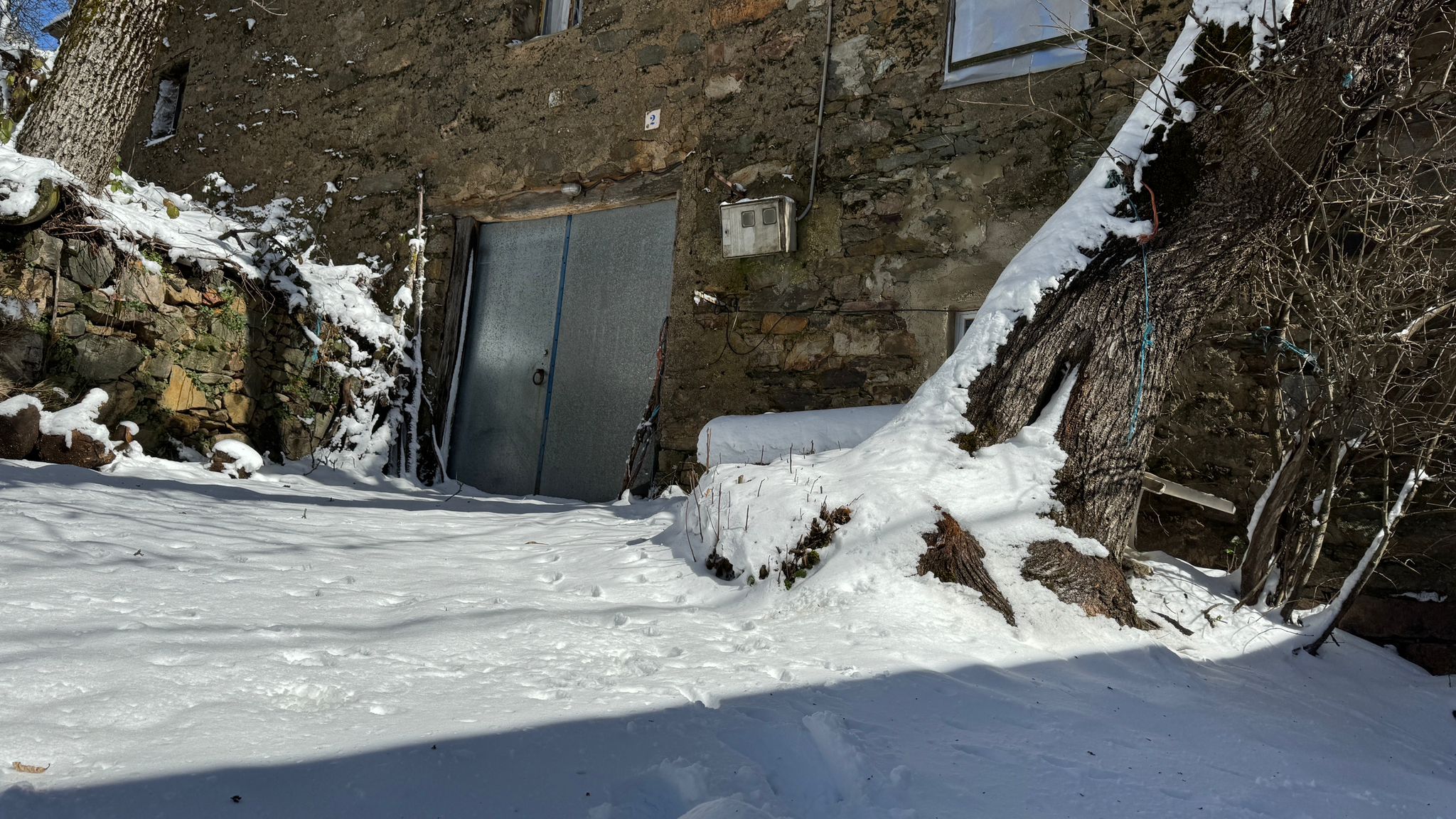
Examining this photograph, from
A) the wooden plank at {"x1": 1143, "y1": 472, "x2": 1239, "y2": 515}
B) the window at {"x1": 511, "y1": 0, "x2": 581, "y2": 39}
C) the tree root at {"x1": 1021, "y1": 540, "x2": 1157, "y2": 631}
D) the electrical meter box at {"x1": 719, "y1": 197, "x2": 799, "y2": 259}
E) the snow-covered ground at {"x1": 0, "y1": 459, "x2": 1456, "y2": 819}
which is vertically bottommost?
the snow-covered ground at {"x1": 0, "y1": 459, "x2": 1456, "y2": 819}

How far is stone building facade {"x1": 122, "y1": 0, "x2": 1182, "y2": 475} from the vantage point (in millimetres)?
4359

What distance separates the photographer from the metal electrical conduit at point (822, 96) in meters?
4.84

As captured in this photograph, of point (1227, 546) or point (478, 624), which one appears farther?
point (1227, 546)

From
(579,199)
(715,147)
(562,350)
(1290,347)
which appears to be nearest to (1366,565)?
(1290,347)

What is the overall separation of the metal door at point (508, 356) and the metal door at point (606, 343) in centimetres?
13

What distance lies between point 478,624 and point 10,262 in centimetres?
338

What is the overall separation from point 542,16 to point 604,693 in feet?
18.4

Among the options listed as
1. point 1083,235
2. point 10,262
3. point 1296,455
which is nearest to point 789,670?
point 1083,235

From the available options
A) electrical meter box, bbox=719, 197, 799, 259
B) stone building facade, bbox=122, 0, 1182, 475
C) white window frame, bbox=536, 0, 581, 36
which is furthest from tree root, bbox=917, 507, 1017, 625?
white window frame, bbox=536, 0, 581, 36

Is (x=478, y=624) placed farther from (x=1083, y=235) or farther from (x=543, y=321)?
(x=543, y=321)

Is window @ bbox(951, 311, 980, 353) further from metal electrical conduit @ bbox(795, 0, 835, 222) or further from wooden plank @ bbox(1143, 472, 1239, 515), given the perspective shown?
wooden plank @ bbox(1143, 472, 1239, 515)

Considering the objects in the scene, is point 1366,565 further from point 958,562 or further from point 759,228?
point 759,228

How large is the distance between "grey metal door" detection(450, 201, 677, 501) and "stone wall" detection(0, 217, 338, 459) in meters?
1.09

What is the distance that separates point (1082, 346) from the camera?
2914 millimetres
